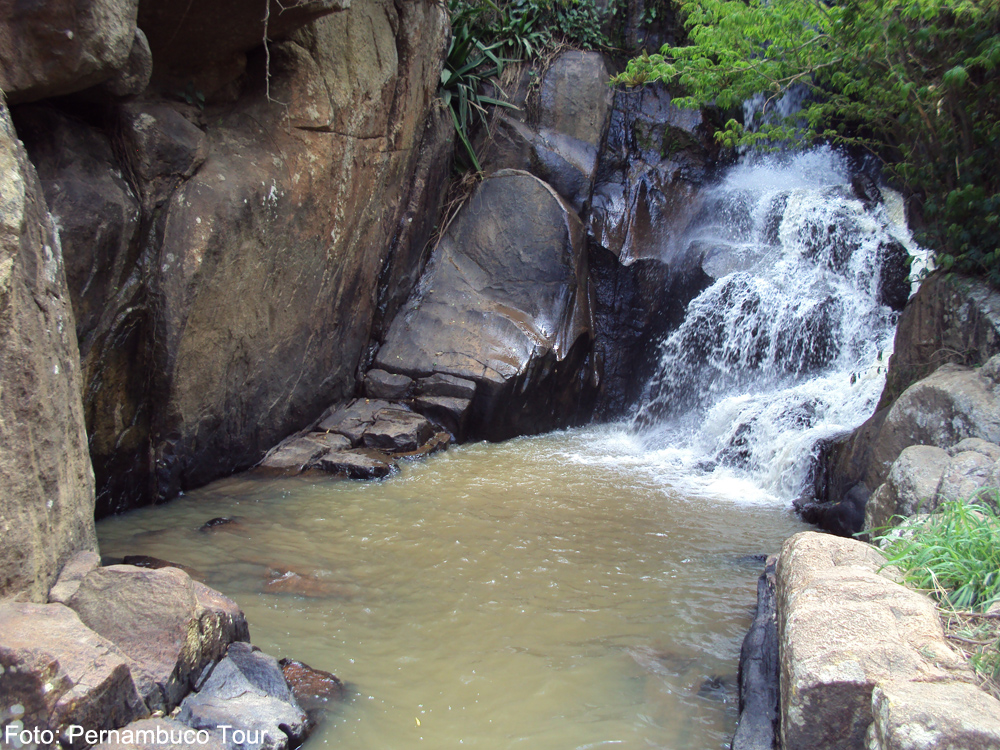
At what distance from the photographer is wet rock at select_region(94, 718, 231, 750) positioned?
1927 millimetres

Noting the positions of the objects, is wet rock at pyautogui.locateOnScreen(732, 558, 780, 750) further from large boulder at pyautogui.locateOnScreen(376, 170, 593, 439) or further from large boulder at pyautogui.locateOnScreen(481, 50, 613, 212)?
large boulder at pyautogui.locateOnScreen(481, 50, 613, 212)

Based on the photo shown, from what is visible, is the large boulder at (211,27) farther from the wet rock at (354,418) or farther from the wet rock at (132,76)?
the wet rock at (354,418)

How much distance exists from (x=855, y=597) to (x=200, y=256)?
454 centimetres

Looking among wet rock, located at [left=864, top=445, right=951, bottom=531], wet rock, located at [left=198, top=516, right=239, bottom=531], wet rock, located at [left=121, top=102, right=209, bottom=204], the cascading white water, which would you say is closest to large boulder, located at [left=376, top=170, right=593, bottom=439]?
the cascading white water

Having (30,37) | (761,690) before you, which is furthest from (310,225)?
(761,690)

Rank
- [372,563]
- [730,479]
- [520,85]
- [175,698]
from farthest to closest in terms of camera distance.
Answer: [520,85], [730,479], [372,563], [175,698]

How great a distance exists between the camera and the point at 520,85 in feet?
31.1

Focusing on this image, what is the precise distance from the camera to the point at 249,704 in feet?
7.86

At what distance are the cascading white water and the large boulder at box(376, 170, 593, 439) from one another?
4.38 feet

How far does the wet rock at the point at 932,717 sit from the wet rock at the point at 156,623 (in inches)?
87.3

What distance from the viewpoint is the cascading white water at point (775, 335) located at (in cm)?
664

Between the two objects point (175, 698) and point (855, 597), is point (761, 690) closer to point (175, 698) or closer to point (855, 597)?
point (855, 597)

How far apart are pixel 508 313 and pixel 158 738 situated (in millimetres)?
6227

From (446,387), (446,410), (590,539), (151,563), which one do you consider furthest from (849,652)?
(446,387)
